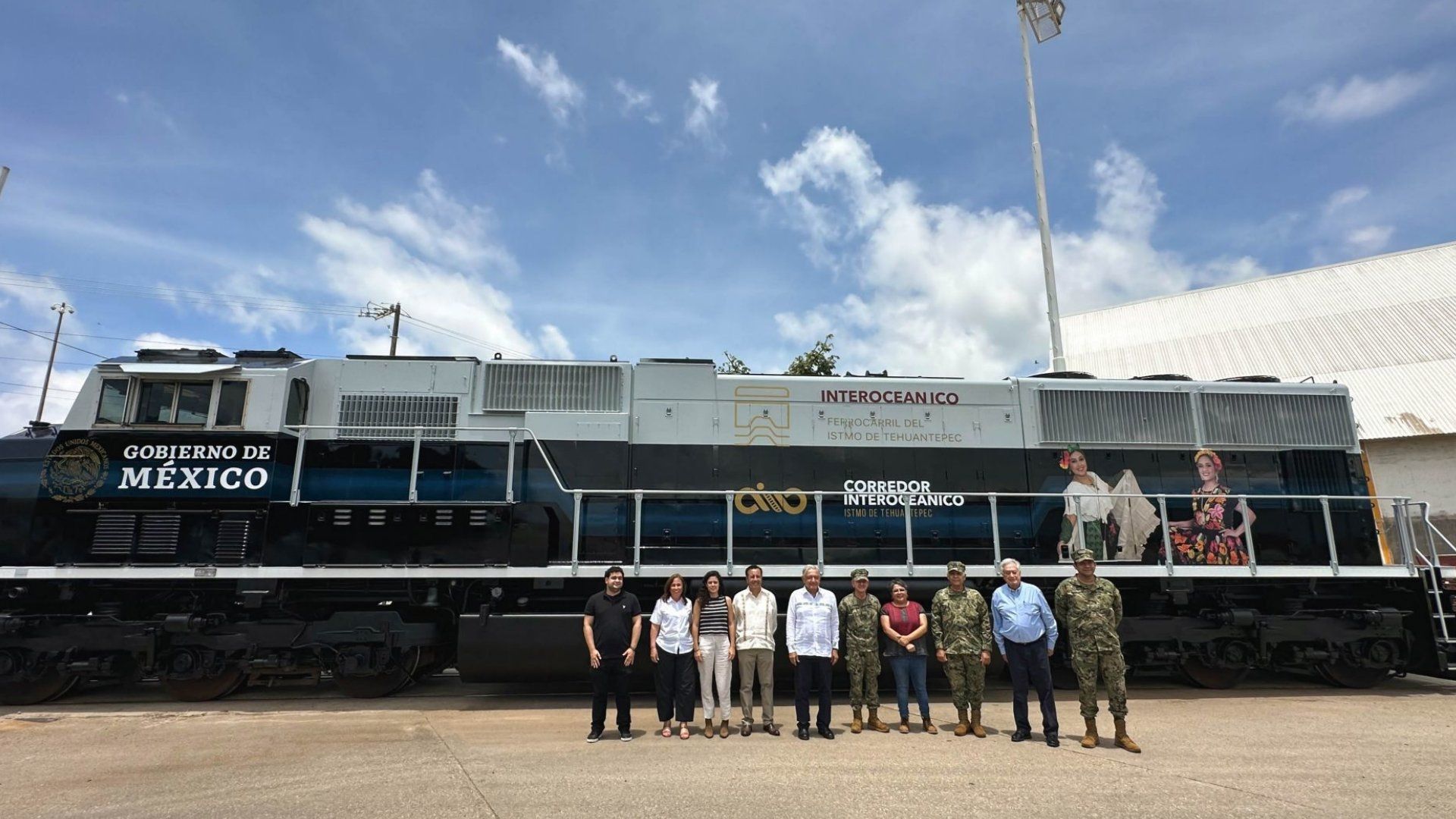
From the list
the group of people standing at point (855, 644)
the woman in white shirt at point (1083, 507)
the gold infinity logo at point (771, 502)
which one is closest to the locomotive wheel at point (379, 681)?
the group of people standing at point (855, 644)

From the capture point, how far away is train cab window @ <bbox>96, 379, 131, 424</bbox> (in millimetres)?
7617

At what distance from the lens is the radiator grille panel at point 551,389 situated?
8.64 meters

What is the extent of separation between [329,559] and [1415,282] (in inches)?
1480

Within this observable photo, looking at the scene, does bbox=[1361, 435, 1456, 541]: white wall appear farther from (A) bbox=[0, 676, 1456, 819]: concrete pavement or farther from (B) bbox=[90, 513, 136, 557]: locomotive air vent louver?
(B) bbox=[90, 513, 136, 557]: locomotive air vent louver

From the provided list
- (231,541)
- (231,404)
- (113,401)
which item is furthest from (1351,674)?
(113,401)

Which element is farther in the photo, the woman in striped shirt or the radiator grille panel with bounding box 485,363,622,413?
the radiator grille panel with bounding box 485,363,622,413

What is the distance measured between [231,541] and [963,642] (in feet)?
24.3

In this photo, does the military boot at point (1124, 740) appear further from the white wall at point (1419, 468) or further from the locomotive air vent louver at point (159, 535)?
the white wall at point (1419, 468)

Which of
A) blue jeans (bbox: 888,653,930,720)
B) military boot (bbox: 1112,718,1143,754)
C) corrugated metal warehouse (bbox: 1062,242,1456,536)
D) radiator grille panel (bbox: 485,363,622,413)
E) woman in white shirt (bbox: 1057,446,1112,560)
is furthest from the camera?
corrugated metal warehouse (bbox: 1062,242,1456,536)

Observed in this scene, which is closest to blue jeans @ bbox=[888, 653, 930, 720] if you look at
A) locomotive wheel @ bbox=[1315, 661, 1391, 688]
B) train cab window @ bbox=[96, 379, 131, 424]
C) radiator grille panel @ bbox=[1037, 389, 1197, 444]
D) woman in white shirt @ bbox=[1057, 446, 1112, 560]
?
woman in white shirt @ bbox=[1057, 446, 1112, 560]

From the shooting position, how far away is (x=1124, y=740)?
5992mm

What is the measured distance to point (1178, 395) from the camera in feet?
30.3

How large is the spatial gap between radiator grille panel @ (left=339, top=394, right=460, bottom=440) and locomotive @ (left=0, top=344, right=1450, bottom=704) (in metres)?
0.03

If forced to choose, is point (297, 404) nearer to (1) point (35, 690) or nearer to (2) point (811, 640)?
(1) point (35, 690)
